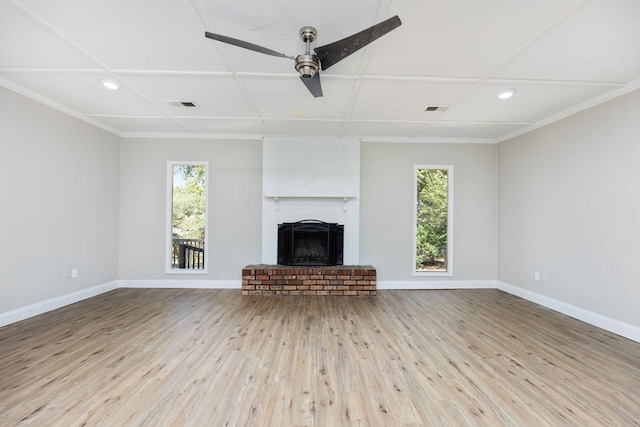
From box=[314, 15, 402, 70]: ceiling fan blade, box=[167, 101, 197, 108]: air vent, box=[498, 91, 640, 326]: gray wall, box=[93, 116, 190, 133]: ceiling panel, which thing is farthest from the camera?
box=[93, 116, 190, 133]: ceiling panel

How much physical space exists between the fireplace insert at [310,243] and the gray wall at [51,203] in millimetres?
2775

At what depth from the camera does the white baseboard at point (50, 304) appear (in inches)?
122

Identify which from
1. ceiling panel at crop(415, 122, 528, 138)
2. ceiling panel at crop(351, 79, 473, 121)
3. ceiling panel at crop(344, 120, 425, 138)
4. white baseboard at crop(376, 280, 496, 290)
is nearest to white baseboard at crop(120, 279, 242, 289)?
white baseboard at crop(376, 280, 496, 290)

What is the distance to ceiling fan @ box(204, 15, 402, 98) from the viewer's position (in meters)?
1.75

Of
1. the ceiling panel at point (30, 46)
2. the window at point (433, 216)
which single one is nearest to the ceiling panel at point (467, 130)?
the window at point (433, 216)

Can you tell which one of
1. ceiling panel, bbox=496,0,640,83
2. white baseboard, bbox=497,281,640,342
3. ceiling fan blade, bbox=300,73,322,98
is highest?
ceiling panel, bbox=496,0,640,83

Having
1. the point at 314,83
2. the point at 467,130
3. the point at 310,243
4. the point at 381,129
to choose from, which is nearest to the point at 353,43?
the point at 314,83

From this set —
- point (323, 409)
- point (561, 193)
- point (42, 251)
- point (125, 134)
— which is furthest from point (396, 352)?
point (125, 134)

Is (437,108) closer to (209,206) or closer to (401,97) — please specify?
(401,97)

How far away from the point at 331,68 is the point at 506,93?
79.0 inches

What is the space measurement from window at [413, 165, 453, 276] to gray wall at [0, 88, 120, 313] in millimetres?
5096

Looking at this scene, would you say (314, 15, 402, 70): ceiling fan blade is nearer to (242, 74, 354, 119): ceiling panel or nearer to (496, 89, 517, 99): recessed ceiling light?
(242, 74, 354, 119): ceiling panel

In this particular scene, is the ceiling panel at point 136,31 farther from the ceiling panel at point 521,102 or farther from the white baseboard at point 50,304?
the white baseboard at point 50,304

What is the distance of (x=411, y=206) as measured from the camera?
4941 millimetres
